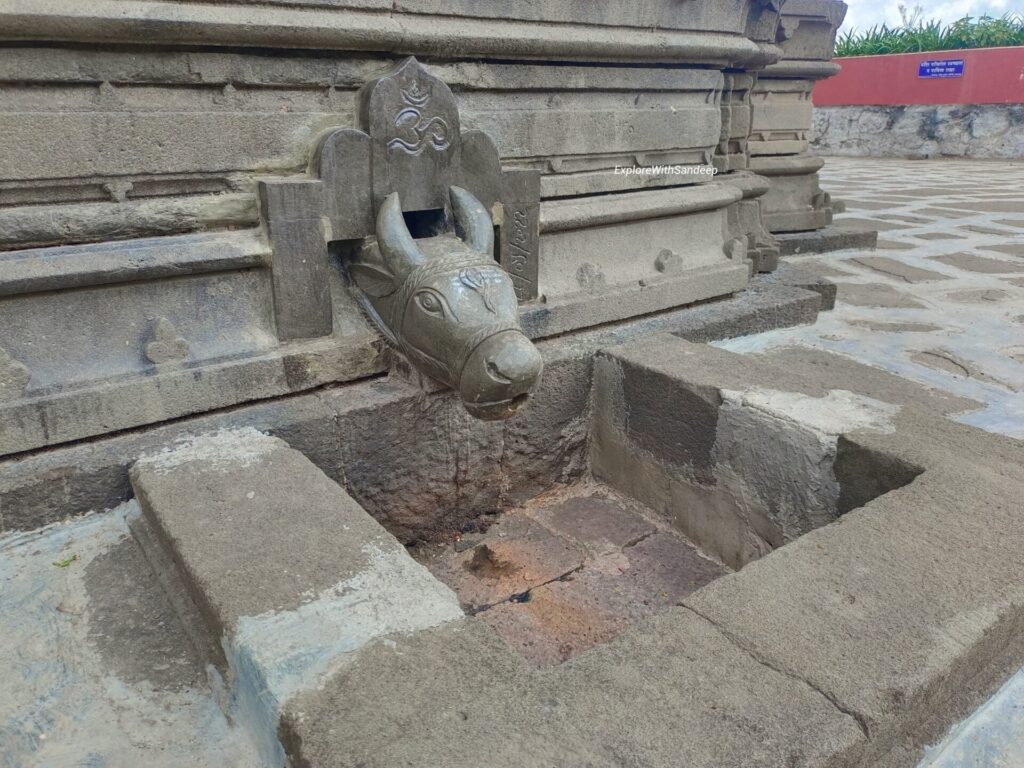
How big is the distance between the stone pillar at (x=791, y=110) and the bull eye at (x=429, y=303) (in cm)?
388

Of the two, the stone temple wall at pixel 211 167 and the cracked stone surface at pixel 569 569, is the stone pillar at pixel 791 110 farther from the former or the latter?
the cracked stone surface at pixel 569 569

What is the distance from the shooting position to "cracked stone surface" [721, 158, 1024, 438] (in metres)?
3.11

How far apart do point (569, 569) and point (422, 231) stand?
125cm

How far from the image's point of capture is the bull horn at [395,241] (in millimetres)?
2148

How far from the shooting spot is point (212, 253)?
2139 millimetres

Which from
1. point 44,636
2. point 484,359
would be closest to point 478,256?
point 484,359

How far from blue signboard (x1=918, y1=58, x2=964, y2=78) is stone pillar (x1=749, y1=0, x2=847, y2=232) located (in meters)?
11.6

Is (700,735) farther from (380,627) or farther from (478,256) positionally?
(478,256)

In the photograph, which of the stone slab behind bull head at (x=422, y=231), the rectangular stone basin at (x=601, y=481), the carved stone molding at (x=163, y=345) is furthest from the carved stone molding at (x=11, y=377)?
the rectangular stone basin at (x=601, y=481)

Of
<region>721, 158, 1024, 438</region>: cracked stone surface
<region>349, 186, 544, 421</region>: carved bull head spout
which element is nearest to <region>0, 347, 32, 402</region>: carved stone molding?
<region>349, 186, 544, 421</region>: carved bull head spout

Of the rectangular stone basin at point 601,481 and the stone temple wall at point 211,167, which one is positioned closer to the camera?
the stone temple wall at point 211,167

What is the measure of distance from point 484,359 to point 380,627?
0.79 meters

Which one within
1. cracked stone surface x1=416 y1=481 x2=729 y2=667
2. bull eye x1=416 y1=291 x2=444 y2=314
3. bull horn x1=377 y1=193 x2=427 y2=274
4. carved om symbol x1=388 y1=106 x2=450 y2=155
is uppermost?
A: carved om symbol x1=388 y1=106 x2=450 y2=155

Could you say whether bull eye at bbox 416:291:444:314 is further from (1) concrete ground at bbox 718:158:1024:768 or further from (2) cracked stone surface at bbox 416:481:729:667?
(1) concrete ground at bbox 718:158:1024:768
